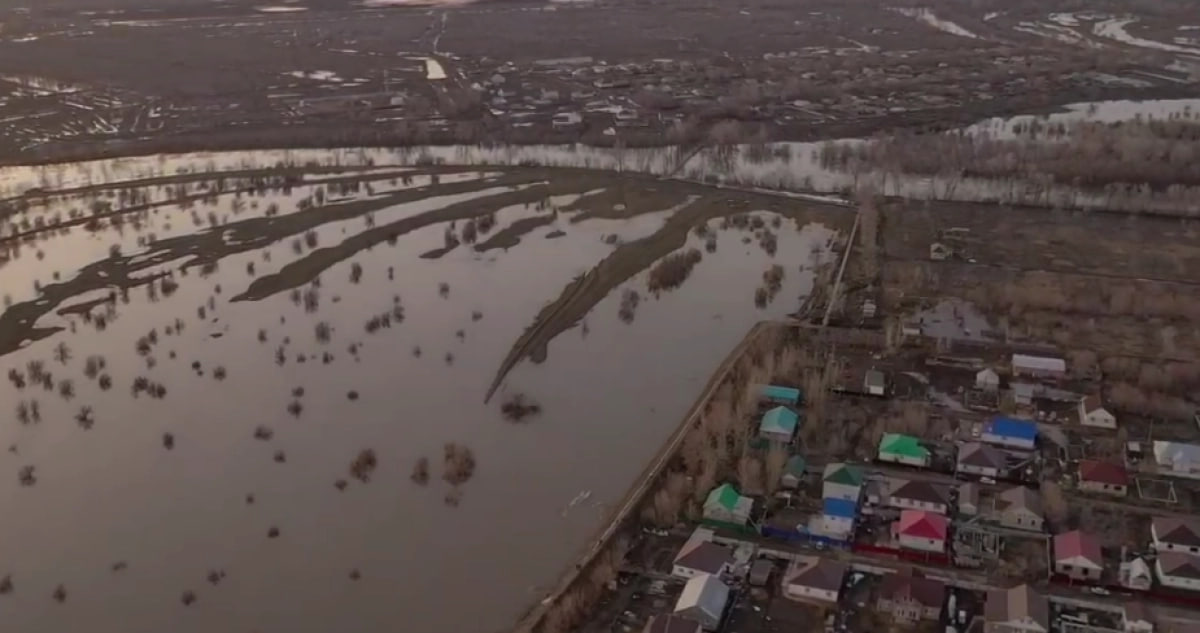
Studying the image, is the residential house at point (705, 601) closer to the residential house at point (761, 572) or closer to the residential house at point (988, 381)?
the residential house at point (761, 572)

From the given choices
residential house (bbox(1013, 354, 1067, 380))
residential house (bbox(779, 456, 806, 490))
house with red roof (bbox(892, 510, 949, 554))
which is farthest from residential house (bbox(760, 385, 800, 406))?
residential house (bbox(1013, 354, 1067, 380))

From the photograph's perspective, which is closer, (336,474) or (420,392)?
(336,474)

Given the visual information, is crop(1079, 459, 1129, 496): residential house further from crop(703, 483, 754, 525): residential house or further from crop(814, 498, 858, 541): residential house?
crop(703, 483, 754, 525): residential house

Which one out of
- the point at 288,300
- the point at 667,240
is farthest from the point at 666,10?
the point at 288,300

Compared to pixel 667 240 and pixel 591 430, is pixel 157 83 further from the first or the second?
pixel 591 430

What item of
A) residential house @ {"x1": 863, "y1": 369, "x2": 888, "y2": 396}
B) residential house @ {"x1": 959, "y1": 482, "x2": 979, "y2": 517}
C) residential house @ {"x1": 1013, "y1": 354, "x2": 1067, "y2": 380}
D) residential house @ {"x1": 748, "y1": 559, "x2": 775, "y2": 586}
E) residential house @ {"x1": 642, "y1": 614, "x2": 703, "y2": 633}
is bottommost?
residential house @ {"x1": 748, "y1": 559, "x2": 775, "y2": 586}

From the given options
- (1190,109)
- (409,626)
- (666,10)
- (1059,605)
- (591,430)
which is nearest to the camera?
(1059,605)
